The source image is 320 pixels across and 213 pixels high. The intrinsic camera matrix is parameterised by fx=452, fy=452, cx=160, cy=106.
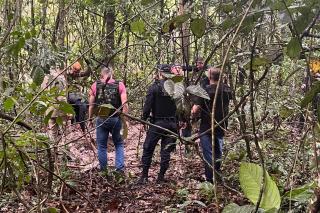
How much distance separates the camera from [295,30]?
1.81m

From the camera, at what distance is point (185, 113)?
2441 mm

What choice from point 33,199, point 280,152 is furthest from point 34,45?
point 280,152

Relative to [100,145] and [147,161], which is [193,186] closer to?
[147,161]

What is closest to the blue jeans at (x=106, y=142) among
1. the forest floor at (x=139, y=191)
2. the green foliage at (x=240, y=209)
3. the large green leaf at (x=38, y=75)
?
the forest floor at (x=139, y=191)

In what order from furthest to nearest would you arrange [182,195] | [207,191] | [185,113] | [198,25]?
[182,195] < [207,191] < [185,113] < [198,25]

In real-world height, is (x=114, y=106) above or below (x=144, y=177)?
above

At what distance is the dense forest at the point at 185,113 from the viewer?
1.93 meters

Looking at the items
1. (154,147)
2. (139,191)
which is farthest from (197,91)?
(154,147)

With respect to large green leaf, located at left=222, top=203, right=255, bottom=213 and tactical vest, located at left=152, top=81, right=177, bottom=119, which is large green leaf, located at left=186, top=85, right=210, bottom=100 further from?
tactical vest, located at left=152, top=81, right=177, bottom=119

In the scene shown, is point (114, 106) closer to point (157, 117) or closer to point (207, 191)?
point (157, 117)

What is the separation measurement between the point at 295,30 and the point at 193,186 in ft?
15.2

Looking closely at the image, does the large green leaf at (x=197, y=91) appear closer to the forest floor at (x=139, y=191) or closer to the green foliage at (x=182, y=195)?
the forest floor at (x=139, y=191)

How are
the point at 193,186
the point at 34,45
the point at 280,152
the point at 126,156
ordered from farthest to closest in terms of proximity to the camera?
the point at 126,156, the point at 280,152, the point at 193,186, the point at 34,45

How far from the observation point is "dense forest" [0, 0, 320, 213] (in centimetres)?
193
